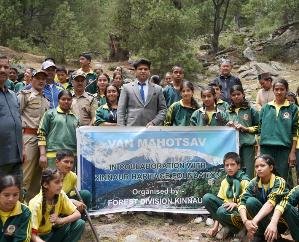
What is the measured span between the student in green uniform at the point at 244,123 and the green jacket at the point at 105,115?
173 cm

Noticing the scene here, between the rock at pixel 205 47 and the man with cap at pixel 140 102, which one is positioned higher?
the rock at pixel 205 47

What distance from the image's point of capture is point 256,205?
534 centimetres

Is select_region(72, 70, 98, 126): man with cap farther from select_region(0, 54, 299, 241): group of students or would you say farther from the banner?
the banner

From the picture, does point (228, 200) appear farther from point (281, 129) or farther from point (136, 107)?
point (136, 107)

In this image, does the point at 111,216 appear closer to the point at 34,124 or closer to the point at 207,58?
the point at 34,124

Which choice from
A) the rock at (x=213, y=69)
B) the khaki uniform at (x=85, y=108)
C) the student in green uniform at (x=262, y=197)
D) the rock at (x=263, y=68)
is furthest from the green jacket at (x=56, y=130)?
the rock at (x=213, y=69)

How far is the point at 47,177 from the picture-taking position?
4863 millimetres

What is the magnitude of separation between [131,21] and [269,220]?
52.7 ft

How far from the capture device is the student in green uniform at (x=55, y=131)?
20.9 feet

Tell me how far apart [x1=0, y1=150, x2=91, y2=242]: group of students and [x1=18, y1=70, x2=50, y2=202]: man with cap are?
1.11 meters

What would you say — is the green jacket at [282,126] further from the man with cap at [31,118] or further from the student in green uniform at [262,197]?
the man with cap at [31,118]

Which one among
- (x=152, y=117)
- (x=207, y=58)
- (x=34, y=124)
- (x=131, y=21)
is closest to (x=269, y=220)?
(x=152, y=117)

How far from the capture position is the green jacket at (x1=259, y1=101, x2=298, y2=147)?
254 inches

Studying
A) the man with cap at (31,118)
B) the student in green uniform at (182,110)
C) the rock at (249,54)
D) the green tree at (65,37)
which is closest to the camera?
the man with cap at (31,118)
